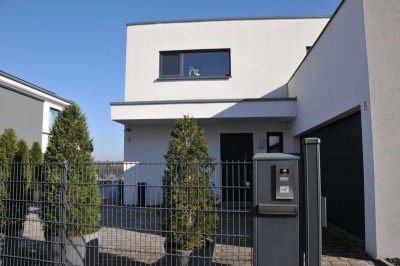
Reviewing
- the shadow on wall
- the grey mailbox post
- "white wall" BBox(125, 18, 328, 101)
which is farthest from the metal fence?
"white wall" BBox(125, 18, 328, 101)

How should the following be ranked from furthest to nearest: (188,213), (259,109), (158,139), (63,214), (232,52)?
(158,139)
(232,52)
(259,109)
(63,214)
(188,213)

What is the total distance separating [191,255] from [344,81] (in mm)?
4263

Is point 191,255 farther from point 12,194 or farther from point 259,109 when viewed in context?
point 259,109

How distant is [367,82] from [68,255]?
5.03 m

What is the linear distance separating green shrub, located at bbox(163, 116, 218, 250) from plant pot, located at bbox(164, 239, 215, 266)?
0.06m

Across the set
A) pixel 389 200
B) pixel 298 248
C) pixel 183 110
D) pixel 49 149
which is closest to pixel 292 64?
pixel 183 110

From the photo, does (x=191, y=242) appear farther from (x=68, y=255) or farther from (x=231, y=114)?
(x=231, y=114)

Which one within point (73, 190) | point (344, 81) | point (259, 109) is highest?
point (259, 109)

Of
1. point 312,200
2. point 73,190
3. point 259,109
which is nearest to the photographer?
point 312,200

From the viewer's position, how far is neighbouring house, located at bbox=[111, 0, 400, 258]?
5129 mm

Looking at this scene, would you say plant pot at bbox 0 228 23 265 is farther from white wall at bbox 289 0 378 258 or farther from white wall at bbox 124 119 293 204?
white wall at bbox 124 119 293 204

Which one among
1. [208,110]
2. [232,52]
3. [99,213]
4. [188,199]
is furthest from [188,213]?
[232,52]

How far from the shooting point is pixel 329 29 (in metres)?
Result: 6.99

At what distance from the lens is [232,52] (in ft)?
38.9
